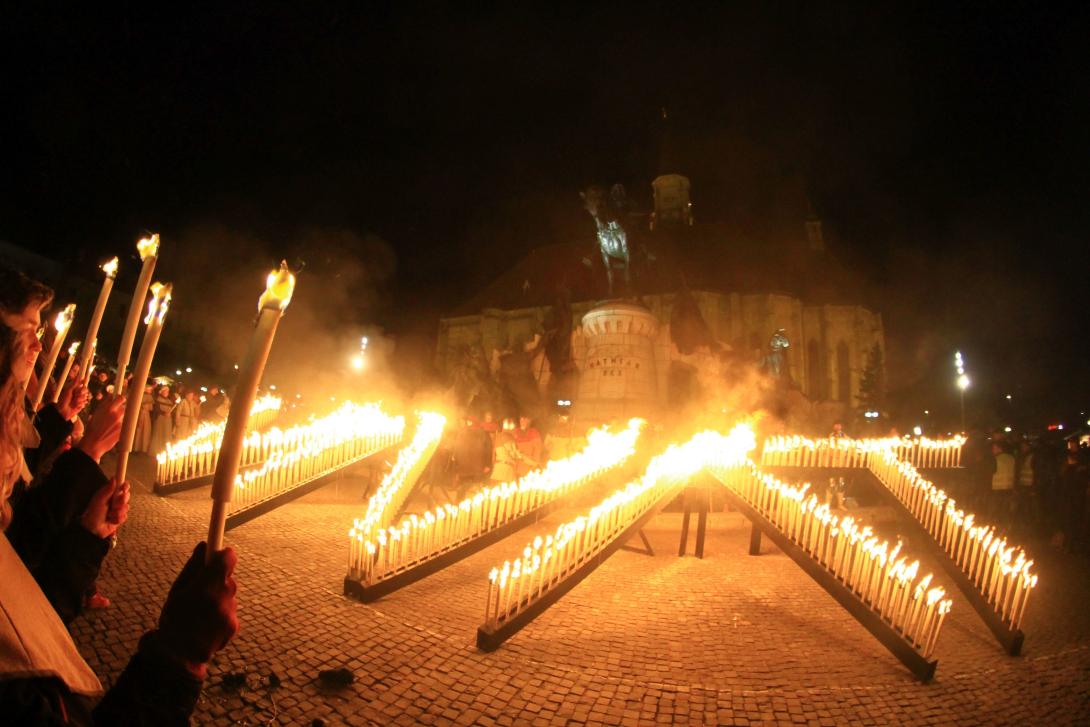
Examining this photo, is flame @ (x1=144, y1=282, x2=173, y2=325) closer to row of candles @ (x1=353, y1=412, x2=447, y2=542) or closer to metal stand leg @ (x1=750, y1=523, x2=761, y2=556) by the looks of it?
row of candles @ (x1=353, y1=412, x2=447, y2=542)

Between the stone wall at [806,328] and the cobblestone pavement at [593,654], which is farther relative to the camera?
the stone wall at [806,328]

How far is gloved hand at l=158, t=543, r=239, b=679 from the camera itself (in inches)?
62.1

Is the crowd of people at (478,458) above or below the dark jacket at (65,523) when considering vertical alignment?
below

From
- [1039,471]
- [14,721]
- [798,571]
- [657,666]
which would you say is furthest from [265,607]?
[1039,471]

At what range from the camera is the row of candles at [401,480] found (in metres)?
6.85

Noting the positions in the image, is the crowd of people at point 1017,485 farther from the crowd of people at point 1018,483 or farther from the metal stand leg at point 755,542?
the metal stand leg at point 755,542

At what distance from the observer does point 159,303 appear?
8.51 feet

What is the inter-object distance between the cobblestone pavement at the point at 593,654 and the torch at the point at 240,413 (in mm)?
2876

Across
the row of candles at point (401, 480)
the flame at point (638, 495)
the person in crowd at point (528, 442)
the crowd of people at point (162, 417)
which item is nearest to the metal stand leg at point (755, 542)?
the flame at point (638, 495)

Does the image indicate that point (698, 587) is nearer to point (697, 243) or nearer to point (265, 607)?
point (265, 607)

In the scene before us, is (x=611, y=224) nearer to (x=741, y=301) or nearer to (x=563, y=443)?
(x=563, y=443)

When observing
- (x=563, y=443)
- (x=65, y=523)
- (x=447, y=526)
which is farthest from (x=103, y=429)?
(x=563, y=443)

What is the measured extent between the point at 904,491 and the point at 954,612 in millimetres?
3624

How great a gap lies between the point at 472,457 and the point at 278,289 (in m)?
9.82
